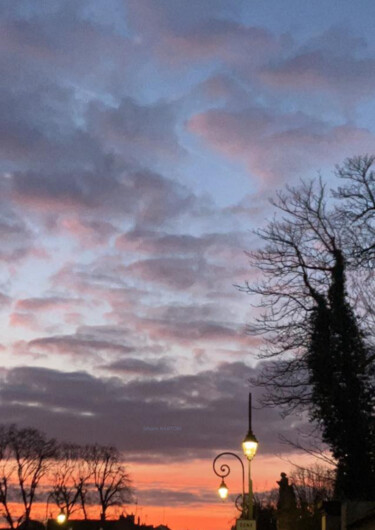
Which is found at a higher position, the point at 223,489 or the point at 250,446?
the point at 250,446

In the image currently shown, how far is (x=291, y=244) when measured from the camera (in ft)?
112

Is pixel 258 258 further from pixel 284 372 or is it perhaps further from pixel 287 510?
pixel 287 510

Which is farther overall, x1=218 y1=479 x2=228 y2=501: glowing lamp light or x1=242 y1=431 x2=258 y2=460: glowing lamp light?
x1=218 y1=479 x2=228 y2=501: glowing lamp light

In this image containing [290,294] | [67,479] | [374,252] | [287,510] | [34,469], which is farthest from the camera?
[67,479]

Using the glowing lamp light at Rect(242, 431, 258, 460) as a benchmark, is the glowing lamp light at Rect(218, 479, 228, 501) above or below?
below

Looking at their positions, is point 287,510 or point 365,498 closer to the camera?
point 365,498

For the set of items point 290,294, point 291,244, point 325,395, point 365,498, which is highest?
point 291,244

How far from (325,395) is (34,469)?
6481 centimetres

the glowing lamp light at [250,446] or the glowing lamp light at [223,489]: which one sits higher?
the glowing lamp light at [250,446]

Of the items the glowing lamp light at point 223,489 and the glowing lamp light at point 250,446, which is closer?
the glowing lamp light at point 250,446

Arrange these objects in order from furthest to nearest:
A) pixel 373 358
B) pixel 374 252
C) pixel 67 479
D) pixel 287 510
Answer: pixel 67 479 < pixel 287 510 < pixel 373 358 < pixel 374 252

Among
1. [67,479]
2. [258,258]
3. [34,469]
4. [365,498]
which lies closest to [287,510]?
[365,498]

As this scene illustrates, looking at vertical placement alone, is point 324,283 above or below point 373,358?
above

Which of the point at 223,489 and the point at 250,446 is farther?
the point at 223,489
